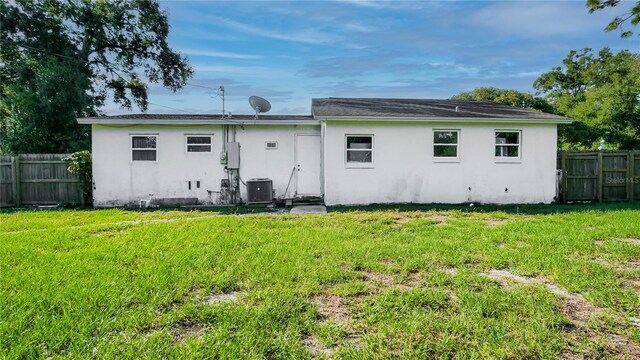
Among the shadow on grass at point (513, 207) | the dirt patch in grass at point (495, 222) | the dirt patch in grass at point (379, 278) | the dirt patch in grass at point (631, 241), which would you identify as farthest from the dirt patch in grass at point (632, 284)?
the shadow on grass at point (513, 207)

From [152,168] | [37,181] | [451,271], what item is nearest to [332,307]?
[451,271]

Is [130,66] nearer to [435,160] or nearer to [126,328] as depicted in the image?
[435,160]

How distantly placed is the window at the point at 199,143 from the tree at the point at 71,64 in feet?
28.6

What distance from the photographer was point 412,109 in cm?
1220

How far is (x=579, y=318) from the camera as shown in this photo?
335 cm

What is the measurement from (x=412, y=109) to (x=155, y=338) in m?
11.0

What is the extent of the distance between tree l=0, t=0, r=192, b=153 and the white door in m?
11.6

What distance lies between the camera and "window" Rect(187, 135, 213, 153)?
11430 mm

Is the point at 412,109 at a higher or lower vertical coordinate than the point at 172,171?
higher

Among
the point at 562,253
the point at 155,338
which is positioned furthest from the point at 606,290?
the point at 155,338

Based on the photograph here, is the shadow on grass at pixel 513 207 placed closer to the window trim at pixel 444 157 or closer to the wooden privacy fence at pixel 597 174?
the wooden privacy fence at pixel 597 174

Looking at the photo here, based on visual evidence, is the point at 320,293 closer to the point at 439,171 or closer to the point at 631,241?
the point at 631,241

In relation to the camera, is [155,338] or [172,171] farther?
[172,171]

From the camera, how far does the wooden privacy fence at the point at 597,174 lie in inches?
458
